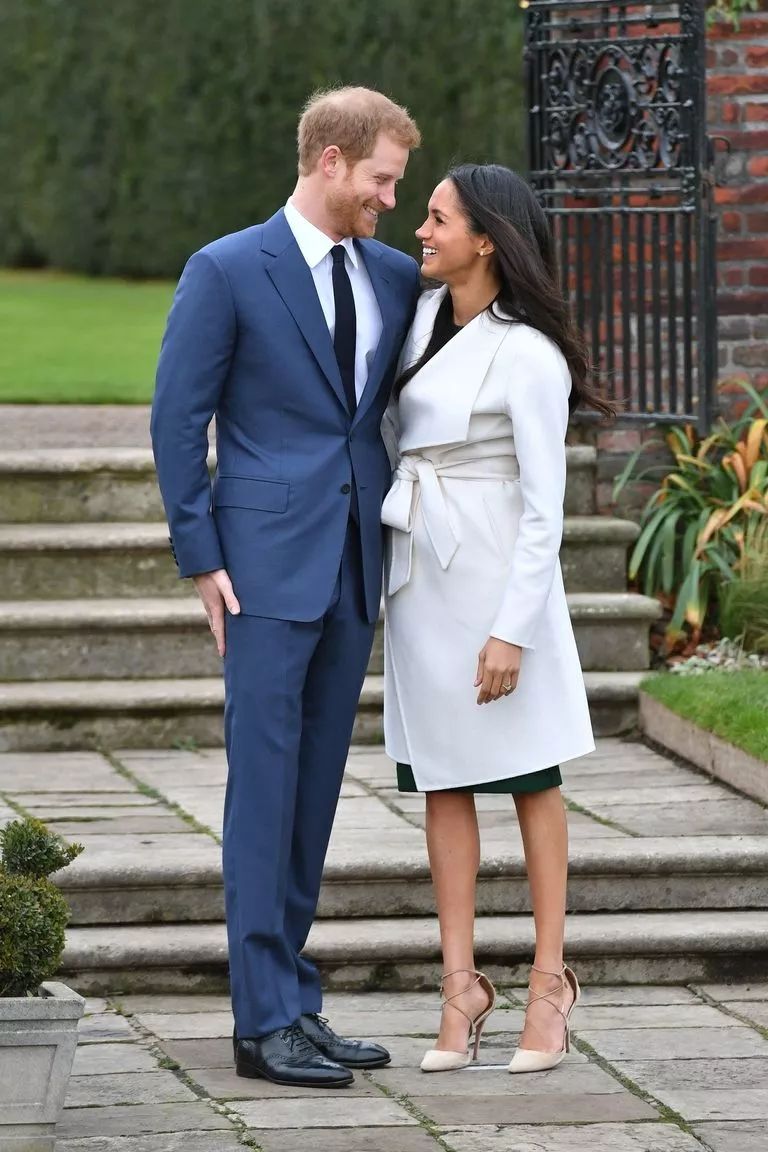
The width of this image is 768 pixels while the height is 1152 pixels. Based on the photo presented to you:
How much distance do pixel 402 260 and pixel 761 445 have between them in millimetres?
3305

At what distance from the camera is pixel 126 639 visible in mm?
6293

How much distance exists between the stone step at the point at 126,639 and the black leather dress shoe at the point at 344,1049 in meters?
2.56

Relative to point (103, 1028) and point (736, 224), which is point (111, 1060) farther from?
point (736, 224)

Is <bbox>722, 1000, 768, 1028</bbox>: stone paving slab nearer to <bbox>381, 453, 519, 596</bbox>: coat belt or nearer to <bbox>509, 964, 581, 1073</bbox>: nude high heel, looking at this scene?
<bbox>509, 964, 581, 1073</bbox>: nude high heel

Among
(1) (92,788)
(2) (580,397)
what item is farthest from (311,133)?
(1) (92,788)

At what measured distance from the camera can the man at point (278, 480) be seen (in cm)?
365

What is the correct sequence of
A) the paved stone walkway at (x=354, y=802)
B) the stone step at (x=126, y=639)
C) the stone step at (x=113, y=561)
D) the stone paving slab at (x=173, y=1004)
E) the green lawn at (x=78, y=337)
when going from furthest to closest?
the green lawn at (x=78, y=337), the stone step at (x=113, y=561), the stone step at (x=126, y=639), the paved stone walkway at (x=354, y=802), the stone paving slab at (x=173, y=1004)

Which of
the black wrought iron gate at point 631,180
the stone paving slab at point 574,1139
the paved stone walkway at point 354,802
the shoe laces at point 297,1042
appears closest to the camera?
the stone paving slab at point 574,1139

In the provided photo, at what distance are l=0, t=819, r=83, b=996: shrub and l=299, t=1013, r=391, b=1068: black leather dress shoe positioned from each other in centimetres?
64

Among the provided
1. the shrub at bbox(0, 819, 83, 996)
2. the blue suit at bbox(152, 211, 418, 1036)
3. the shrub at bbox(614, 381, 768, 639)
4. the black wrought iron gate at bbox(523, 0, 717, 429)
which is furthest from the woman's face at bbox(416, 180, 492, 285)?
the black wrought iron gate at bbox(523, 0, 717, 429)

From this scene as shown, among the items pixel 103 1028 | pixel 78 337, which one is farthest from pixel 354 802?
pixel 78 337

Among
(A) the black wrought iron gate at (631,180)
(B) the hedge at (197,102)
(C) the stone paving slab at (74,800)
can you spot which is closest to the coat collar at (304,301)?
(C) the stone paving slab at (74,800)

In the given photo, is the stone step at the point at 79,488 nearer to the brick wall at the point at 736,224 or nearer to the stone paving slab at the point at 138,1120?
the brick wall at the point at 736,224

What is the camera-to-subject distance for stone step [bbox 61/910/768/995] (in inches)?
171
